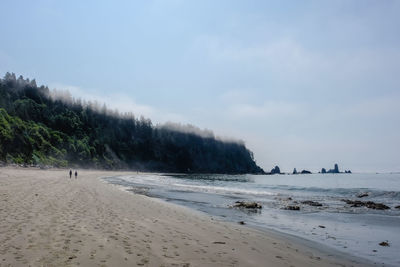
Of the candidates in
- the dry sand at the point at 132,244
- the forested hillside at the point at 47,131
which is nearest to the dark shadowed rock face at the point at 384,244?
the dry sand at the point at 132,244

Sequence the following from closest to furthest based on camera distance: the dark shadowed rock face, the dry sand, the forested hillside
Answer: the dry sand < the dark shadowed rock face < the forested hillside

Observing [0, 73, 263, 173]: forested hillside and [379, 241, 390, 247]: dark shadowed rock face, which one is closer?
[379, 241, 390, 247]: dark shadowed rock face

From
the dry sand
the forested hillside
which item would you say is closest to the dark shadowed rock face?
the dry sand

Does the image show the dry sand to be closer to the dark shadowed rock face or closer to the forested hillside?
the dark shadowed rock face

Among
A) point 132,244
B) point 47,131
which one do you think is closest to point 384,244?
point 132,244

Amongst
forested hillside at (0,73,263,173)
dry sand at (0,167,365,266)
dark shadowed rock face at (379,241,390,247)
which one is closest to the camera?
dry sand at (0,167,365,266)

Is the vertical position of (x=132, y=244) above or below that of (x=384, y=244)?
above

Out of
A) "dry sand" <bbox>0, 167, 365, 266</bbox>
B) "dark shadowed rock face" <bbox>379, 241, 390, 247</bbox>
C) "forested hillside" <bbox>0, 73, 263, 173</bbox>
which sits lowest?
"dark shadowed rock face" <bbox>379, 241, 390, 247</bbox>

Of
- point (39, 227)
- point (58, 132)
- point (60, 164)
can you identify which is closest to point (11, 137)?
point (60, 164)

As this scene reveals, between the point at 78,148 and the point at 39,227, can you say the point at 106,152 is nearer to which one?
the point at 78,148

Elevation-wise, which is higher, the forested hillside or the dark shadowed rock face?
the forested hillside

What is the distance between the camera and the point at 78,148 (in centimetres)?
14700

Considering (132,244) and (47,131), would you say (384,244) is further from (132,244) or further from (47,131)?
(47,131)

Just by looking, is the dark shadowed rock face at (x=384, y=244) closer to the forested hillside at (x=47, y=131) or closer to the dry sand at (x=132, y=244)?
the dry sand at (x=132, y=244)
